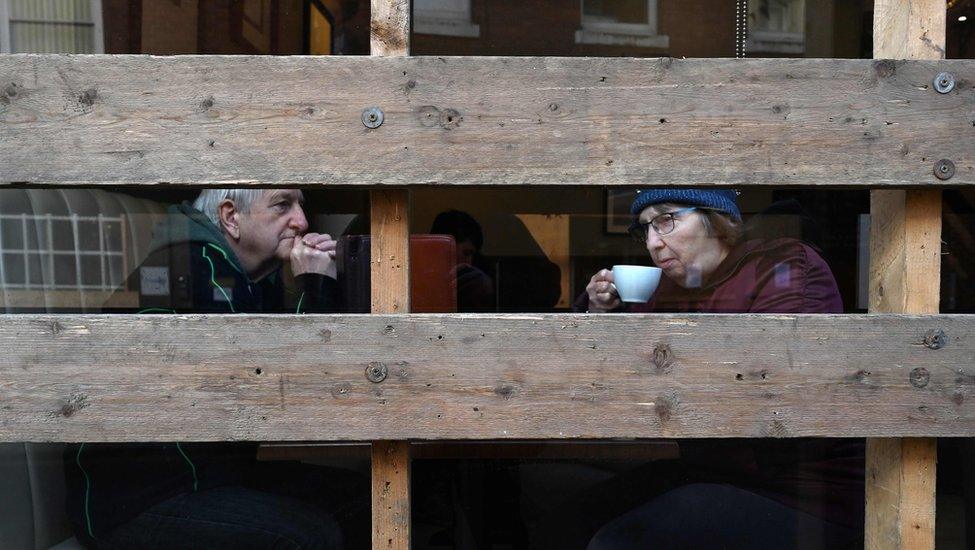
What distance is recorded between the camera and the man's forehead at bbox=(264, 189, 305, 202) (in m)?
1.85

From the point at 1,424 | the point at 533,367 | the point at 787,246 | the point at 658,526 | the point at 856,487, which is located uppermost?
the point at 787,246

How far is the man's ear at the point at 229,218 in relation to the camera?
191 centimetres

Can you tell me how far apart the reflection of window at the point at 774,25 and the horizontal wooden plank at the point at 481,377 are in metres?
1.20

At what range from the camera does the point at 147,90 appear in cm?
156

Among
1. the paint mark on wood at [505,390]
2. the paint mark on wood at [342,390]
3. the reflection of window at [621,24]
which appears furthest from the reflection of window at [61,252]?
the reflection of window at [621,24]

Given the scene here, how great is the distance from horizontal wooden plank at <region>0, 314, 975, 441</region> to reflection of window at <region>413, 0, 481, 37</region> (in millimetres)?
1086

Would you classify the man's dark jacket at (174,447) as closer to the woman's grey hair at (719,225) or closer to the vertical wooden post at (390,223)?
the vertical wooden post at (390,223)

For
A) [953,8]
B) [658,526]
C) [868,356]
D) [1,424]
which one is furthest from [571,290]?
[1,424]

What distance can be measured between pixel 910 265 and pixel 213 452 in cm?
165

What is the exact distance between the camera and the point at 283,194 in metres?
1.87

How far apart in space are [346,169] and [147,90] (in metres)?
0.42

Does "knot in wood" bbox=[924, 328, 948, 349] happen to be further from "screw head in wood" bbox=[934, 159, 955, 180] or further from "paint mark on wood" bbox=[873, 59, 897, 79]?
"paint mark on wood" bbox=[873, 59, 897, 79]

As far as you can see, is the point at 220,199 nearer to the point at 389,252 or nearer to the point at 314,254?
the point at 314,254

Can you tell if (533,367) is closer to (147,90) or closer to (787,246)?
(787,246)
